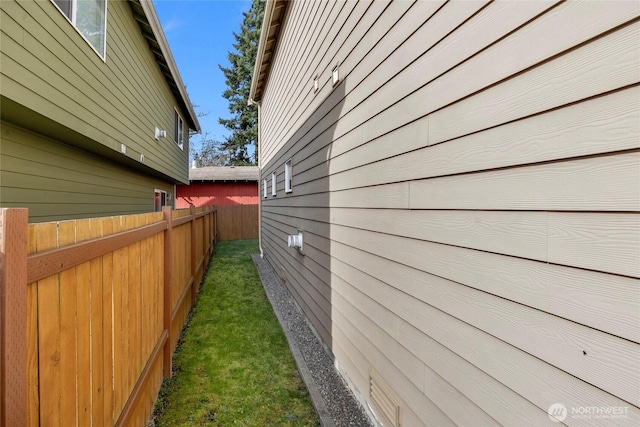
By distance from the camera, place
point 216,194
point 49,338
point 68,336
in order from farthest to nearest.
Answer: point 216,194 → point 68,336 → point 49,338

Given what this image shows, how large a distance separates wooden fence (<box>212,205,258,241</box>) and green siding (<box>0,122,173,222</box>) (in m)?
8.55

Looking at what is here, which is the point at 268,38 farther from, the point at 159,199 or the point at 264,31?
the point at 159,199

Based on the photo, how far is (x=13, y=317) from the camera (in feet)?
3.60

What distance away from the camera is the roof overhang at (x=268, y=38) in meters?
6.63

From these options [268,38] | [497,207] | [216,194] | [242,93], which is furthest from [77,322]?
[242,93]

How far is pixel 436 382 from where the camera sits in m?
1.96

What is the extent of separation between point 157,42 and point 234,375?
8228 millimetres

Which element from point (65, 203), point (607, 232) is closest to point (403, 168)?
point (607, 232)

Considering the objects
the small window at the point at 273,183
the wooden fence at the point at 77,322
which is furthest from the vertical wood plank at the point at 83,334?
the small window at the point at 273,183

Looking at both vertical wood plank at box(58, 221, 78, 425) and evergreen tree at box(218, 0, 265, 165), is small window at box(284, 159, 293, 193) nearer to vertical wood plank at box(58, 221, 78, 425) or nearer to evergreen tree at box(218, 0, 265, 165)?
vertical wood plank at box(58, 221, 78, 425)

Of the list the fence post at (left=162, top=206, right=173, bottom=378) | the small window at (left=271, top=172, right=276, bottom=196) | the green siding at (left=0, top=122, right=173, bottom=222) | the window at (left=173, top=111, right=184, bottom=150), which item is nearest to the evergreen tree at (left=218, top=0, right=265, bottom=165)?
the window at (left=173, top=111, right=184, bottom=150)

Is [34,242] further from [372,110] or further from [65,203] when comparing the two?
[65,203]

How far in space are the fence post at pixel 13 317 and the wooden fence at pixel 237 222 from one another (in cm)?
1590

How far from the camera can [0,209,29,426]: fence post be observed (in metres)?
1.05
